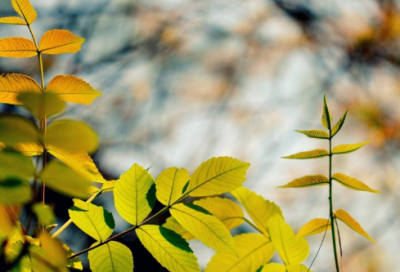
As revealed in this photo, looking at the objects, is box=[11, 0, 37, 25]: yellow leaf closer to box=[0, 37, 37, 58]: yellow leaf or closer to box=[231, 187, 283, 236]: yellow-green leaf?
box=[0, 37, 37, 58]: yellow leaf

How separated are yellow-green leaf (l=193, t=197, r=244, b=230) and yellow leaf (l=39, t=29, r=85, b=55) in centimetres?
24

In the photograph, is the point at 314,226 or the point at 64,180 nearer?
the point at 64,180

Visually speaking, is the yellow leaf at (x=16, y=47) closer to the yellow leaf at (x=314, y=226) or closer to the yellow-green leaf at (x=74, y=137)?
the yellow-green leaf at (x=74, y=137)

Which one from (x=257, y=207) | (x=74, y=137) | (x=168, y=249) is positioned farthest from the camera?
(x=257, y=207)

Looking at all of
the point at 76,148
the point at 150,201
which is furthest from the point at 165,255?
the point at 76,148

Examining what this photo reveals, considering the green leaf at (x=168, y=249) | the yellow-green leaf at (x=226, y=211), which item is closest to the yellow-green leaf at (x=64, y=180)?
the green leaf at (x=168, y=249)

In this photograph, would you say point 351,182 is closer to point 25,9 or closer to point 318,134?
point 318,134

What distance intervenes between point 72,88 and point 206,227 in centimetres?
19

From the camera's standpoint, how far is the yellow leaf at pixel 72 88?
34cm

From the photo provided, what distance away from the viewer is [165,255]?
313 mm

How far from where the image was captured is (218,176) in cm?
32

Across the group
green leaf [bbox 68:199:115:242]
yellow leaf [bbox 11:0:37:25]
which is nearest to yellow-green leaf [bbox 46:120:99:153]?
green leaf [bbox 68:199:115:242]

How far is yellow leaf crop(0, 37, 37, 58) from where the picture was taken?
35 cm

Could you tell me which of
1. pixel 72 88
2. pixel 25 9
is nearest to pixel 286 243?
pixel 72 88
